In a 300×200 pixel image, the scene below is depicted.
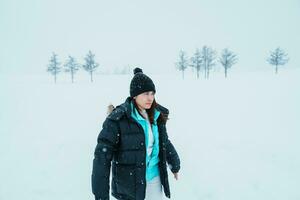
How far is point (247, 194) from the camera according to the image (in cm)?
530

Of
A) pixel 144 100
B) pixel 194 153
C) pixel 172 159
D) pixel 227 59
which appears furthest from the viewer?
pixel 227 59

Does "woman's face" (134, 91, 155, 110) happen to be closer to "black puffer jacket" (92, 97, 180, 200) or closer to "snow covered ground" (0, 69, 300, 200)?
"black puffer jacket" (92, 97, 180, 200)

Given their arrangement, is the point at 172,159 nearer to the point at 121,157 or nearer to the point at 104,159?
the point at 121,157

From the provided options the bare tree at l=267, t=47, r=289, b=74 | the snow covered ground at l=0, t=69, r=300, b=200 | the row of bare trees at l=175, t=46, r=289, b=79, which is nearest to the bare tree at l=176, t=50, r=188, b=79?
the row of bare trees at l=175, t=46, r=289, b=79

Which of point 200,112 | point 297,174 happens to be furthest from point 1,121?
point 297,174

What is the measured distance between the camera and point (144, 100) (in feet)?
9.86

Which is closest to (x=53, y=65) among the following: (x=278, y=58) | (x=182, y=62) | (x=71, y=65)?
(x=71, y=65)

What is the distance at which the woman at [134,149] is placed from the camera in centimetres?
270

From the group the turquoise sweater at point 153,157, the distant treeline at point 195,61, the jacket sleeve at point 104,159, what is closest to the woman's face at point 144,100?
the turquoise sweater at point 153,157

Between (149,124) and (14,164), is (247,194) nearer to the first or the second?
(149,124)

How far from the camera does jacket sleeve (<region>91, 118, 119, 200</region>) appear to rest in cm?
267

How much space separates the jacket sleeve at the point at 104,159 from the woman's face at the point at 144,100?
0.46 m

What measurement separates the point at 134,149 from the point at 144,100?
640 millimetres

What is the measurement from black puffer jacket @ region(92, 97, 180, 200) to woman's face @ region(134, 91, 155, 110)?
0.54ft
